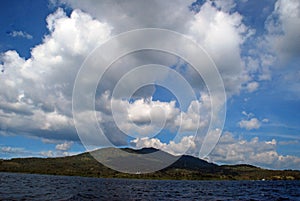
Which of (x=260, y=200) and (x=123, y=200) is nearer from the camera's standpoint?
(x=123, y=200)

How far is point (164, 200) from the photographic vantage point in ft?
224

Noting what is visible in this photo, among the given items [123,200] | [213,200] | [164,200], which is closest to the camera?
[123,200]

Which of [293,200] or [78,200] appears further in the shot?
[293,200]

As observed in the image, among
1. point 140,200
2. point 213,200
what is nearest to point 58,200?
point 140,200

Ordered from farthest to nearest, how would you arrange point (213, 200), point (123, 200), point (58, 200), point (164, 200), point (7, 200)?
point (213, 200)
point (164, 200)
point (123, 200)
point (58, 200)
point (7, 200)

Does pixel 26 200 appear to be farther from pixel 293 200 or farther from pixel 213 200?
pixel 293 200

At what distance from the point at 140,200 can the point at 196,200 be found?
13674 millimetres

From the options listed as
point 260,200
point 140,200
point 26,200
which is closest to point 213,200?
point 260,200

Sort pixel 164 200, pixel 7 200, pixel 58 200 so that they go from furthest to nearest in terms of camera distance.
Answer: pixel 164 200
pixel 58 200
pixel 7 200

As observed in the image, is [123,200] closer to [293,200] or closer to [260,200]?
[260,200]

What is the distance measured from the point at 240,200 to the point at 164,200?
1905 cm

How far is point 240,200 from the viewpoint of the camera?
73.2m

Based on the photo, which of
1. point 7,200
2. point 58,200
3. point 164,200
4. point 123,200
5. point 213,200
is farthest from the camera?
point 213,200

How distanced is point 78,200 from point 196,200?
26.5 meters
